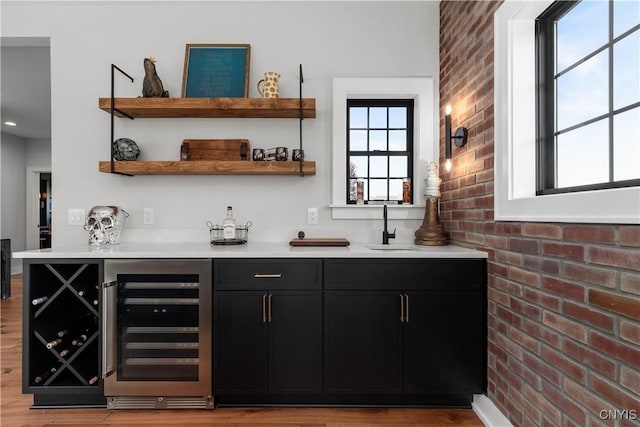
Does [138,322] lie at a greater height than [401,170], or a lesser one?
lesser

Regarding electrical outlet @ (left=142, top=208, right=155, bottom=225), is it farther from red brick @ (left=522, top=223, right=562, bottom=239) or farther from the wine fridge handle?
red brick @ (left=522, top=223, right=562, bottom=239)

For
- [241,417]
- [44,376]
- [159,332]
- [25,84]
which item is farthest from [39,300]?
[25,84]

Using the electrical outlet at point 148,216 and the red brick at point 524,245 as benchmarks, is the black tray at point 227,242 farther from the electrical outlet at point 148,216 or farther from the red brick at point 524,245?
the red brick at point 524,245

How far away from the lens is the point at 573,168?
1.67m

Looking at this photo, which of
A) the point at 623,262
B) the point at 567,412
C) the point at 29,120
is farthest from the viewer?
the point at 29,120

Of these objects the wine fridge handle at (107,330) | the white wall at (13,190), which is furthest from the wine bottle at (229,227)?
the white wall at (13,190)

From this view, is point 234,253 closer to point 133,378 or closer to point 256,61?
point 133,378

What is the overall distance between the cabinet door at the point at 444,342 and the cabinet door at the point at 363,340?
0.09m

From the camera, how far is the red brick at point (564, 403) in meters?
1.42

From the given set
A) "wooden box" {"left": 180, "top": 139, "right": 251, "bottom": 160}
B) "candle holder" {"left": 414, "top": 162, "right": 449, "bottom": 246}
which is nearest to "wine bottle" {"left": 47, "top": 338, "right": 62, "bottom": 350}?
"wooden box" {"left": 180, "top": 139, "right": 251, "bottom": 160}

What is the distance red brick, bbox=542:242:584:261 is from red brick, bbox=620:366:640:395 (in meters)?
0.39

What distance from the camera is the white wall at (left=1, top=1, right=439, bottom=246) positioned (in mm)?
2861

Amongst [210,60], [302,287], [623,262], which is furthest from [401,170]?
[623,262]

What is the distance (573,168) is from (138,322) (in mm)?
2422
